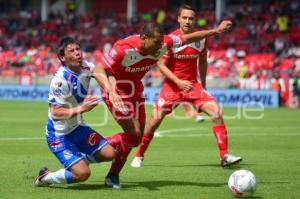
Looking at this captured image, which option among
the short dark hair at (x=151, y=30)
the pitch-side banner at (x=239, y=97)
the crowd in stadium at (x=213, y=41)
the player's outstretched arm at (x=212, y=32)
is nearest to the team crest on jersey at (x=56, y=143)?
the short dark hair at (x=151, y=30)

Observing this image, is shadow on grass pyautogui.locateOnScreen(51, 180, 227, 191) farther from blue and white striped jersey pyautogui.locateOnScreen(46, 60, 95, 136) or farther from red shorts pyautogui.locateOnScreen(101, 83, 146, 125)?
red shorts pyautogui.locateOnScreen(101, 83, 146, 125)

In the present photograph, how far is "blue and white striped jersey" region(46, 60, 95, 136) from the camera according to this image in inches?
358

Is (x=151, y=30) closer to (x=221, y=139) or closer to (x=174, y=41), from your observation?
(x=174, y=41)

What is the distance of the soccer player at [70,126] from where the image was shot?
359 inches

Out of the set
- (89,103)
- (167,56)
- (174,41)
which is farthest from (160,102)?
(89,103)

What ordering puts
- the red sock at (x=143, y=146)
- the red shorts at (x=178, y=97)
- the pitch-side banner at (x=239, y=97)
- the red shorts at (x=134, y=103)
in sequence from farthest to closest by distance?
the pitch-side banner at (x=239, y=97), the red shorts at (x=178, y=97), the red sock at (x=143, y=146), the red shorts at (x=134, y=103)

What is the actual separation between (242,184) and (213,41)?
1243 inches

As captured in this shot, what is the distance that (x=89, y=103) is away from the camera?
8.51m

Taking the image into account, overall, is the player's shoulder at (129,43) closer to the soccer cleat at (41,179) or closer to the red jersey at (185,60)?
the soccer cleat at (41,179)

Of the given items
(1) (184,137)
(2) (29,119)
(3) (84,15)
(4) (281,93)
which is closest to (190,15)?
(1) (184,137)

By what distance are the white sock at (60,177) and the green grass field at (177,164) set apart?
0.34 feet

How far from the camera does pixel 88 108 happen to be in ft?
28.0

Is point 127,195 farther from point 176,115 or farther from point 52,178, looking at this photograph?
point 176,115

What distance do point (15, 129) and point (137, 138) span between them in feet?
32.1
